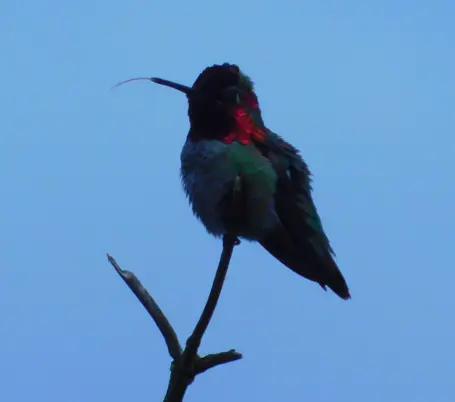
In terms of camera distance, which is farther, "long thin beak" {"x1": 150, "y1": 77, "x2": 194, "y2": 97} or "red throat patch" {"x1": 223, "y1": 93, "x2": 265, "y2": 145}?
"long thin beak" {"x1": 150, "y1": 77, "x2": 194, "y2": 97}

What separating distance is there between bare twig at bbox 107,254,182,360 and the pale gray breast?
0.76 m

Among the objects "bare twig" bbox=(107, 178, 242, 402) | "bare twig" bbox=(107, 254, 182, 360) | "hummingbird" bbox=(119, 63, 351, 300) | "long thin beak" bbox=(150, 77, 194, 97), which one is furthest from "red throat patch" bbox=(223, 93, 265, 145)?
"bare twig" bbox=(107, 254, 182, 360)

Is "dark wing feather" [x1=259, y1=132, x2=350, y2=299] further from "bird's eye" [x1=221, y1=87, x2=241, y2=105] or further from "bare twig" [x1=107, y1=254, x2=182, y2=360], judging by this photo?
"bare twig" [x1=107, y1=254, x2=182, y2=360]

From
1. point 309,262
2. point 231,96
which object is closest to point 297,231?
point 309,262

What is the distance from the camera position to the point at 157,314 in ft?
7.56

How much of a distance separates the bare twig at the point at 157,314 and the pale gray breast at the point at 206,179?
0.76 m

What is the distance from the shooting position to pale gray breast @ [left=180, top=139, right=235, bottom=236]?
3.03 m

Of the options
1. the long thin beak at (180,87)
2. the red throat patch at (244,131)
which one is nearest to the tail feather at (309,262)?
the red throat patch at (244,131)

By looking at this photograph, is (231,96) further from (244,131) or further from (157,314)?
(157,314)

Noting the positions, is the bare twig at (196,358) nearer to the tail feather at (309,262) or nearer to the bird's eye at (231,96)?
the tail feather at (309,262)

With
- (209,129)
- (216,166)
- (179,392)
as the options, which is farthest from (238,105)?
(179,392)

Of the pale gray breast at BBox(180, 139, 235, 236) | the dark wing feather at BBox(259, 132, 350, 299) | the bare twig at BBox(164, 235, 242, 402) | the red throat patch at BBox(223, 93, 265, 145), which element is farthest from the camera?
the dark wing feather at BBox(259, 132, 350, 299)

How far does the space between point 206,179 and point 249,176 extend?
0.18 meters

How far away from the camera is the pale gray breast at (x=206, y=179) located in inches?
119
